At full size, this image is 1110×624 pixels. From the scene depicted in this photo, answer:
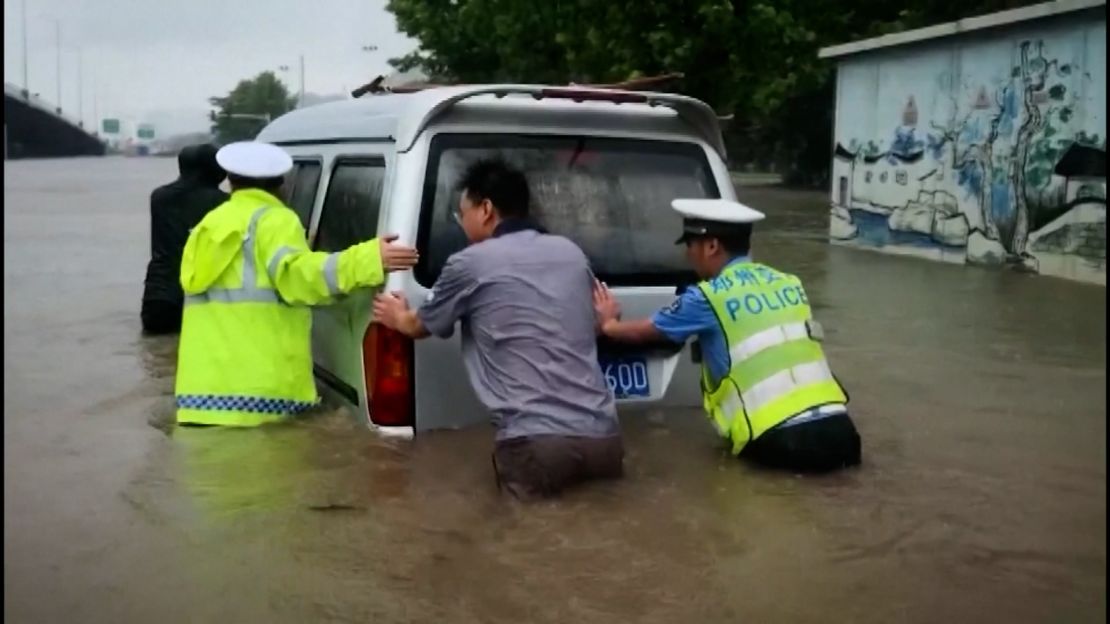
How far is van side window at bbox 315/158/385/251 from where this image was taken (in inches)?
218

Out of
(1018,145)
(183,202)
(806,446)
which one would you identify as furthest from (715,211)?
(1018,145)

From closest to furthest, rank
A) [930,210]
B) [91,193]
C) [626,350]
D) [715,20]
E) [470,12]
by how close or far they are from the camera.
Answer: [626,350] < [930,210] < [715,20] < [470,12] < [91,193]

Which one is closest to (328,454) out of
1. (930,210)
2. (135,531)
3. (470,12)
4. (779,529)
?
(135,531)

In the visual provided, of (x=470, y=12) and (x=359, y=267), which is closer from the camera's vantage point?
(x=359, y=267)

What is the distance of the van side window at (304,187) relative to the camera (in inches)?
256

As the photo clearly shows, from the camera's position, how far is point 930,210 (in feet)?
57.2

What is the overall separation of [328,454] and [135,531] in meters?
0.87

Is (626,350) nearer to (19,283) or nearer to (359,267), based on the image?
(359,267)

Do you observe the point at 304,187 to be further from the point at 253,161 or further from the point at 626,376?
the point at 626,376

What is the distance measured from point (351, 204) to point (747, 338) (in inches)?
73.8

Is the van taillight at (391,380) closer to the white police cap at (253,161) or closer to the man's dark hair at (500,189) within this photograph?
the man's dark hair at (500,189)

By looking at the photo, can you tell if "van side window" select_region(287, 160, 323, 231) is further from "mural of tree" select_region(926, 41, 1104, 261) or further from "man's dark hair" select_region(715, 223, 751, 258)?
"mural of tree" select_region(926, 41, 1104, 261)

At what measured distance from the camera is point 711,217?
5.22 metres

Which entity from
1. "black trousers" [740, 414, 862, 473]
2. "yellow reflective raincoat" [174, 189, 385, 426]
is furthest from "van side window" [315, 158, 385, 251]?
"black trousers" [740, 414, 862, 473]
